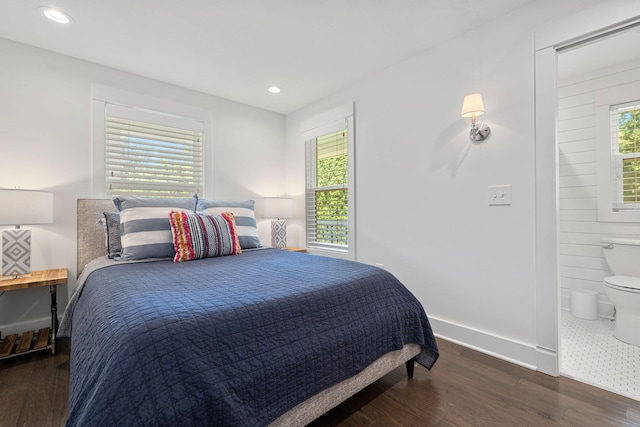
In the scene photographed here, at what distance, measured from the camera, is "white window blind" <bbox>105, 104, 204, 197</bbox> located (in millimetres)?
2807

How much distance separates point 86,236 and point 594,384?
151 inches

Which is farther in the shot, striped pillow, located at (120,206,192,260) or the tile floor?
striped pillow, located at (120,206,192,260)

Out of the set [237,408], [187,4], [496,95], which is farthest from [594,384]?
[187,4]

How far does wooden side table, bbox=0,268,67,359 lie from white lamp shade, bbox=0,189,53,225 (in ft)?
1.34

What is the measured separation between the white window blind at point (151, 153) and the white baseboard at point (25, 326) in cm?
117

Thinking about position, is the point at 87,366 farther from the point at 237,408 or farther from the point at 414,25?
the point at 414,25

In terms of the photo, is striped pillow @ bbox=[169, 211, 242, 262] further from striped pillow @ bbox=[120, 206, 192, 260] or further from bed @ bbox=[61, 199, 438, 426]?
bed @ bbox=[61, 199, 438, 426]

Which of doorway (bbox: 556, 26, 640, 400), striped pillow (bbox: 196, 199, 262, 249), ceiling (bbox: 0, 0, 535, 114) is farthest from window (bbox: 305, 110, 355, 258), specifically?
doorway (bbox: 556, 26, 640, 400)

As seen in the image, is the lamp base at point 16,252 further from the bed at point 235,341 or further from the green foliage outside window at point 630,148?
the green foliage outside window at point 630,148

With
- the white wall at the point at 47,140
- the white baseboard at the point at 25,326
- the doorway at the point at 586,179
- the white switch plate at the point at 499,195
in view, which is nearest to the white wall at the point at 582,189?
the doorway at the point at 586,179

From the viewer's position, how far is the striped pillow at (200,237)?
87.3 inches

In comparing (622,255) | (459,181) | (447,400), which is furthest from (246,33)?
(622,255)

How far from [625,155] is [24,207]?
5010 millimetres

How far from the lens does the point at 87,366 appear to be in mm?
1000
